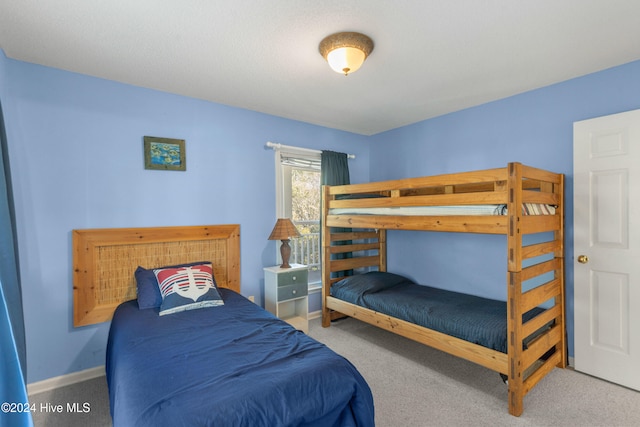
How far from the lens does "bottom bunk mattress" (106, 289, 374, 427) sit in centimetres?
125

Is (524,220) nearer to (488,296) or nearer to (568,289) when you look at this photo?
(568,289)

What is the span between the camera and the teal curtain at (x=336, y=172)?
3.81m

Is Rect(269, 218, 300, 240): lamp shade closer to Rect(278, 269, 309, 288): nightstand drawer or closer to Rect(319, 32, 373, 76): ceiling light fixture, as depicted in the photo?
Rect(278, 269, 309, 288): nightstand drawer

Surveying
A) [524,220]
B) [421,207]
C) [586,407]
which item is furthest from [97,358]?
[586,407]

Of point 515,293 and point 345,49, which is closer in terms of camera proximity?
point 345,49

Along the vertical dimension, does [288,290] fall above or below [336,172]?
below

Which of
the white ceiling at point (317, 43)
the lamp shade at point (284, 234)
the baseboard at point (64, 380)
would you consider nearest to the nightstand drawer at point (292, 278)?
the lamp shade at point (284, 234)

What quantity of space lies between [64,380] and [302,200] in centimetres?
267

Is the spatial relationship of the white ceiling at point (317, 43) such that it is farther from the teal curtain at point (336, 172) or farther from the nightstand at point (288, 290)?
the nightstand at point (288, 290)

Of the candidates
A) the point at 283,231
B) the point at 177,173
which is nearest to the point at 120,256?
the point at 177,173

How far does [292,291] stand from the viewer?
324 centimetres

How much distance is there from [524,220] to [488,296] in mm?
1261

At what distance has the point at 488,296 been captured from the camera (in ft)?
10.1

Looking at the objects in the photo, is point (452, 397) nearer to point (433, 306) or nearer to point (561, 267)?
point (433, 306)
